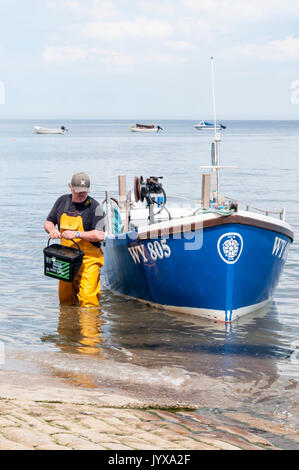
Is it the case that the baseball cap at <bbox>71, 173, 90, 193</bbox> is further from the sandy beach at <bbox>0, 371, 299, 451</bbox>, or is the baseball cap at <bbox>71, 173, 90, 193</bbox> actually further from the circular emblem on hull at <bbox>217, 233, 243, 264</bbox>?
the sandy beach at <bbox>0, 371, 299, 451</bbox>

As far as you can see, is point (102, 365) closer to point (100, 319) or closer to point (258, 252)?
point (100, 319)

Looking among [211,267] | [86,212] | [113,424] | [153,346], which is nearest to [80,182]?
[86,212]

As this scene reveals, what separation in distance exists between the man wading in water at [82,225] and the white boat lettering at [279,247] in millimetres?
2610

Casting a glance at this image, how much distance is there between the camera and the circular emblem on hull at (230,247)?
8.81 m

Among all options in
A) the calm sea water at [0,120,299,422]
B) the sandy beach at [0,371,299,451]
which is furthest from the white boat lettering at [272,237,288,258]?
the sandy beach at [0,371,299,451]

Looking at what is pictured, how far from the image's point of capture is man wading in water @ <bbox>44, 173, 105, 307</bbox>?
8.59 metres

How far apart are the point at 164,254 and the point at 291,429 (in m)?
4.21

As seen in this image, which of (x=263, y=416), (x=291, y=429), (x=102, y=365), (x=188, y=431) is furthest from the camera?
(x=102, y=365)

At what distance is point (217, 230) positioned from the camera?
8789mm

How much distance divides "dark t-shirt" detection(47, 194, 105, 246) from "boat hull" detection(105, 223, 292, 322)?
3.38 ft

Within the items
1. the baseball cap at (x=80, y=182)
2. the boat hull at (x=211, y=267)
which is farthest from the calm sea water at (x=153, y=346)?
the baseball cap at (x=80, y=182)

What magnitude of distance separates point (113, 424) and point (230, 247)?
4.42 m

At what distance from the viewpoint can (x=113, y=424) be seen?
4855mm
